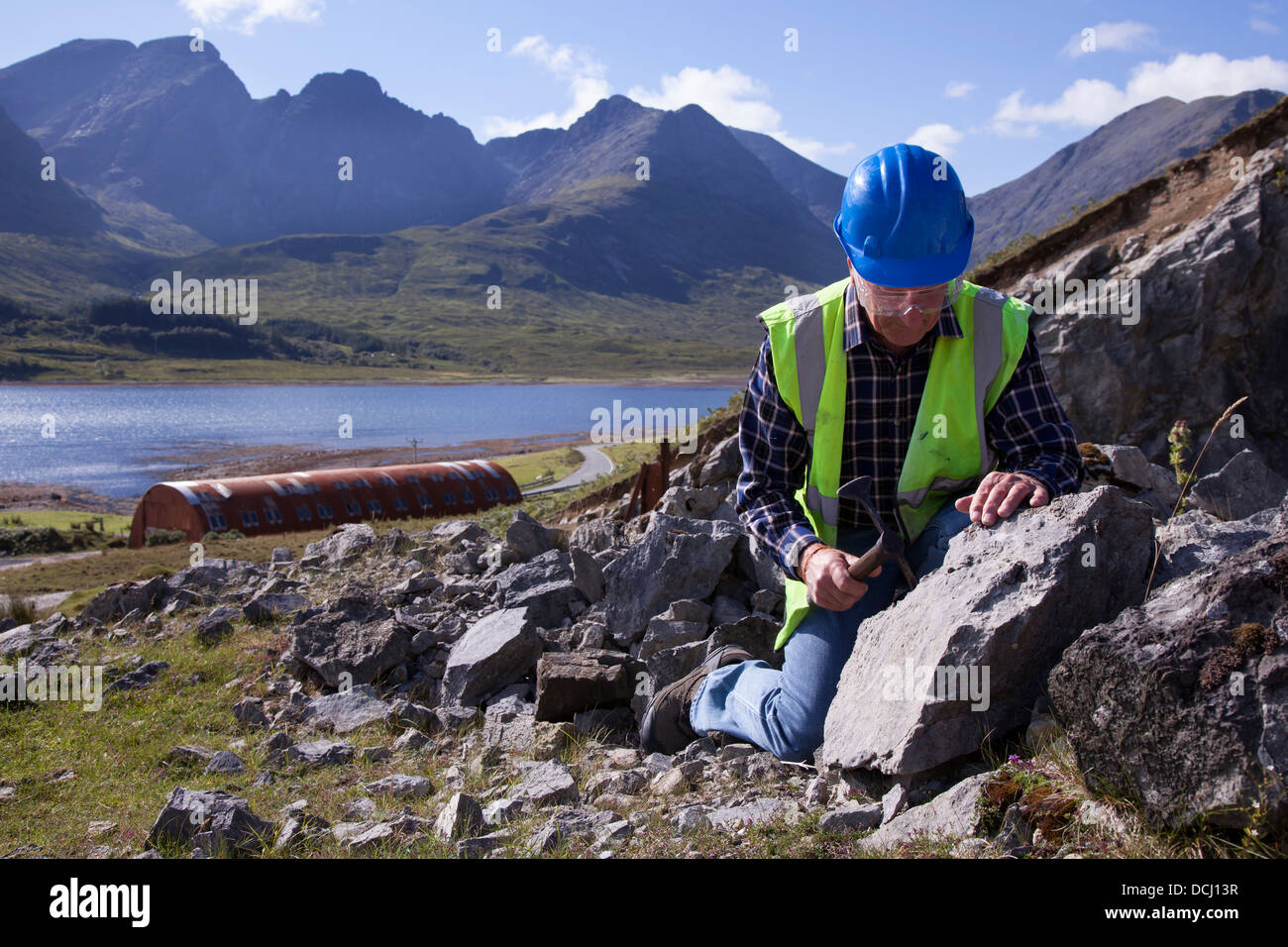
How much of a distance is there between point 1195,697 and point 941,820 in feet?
3.01

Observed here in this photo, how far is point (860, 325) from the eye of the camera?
13.0ft

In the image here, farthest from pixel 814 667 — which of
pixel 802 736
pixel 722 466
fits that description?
pixel 722 466

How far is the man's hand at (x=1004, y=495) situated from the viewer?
3.58 m

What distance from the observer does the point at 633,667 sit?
5777 mm

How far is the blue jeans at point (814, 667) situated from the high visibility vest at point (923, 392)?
0.11m

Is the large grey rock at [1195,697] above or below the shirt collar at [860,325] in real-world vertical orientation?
below

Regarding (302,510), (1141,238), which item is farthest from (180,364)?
(1141,238)

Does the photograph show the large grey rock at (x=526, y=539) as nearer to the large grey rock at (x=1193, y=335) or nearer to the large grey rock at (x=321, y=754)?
the large grey rock at (x=321, y=754)

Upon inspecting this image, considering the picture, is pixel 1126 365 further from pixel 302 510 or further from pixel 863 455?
pixel 302 510

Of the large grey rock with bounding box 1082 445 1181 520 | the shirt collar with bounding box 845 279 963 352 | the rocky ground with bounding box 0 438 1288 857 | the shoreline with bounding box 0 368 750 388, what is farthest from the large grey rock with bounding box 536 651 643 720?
the shoreline with bounding box 0 368 750 388

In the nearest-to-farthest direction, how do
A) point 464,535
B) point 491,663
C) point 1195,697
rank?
1. point 1195,697
2. point 491,663
3. point 464,535

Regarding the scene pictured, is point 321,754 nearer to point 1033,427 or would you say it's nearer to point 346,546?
point 1033,427

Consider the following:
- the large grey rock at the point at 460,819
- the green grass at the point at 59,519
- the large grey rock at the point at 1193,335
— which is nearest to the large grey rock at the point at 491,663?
the large grey rock at the point at 460,819

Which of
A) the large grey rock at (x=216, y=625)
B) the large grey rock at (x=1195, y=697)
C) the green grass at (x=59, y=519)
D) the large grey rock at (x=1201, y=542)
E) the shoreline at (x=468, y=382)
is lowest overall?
the green grass at (x=59, y=519)
